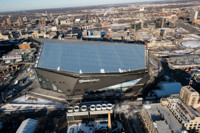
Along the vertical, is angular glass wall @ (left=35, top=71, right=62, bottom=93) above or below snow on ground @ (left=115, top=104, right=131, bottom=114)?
above

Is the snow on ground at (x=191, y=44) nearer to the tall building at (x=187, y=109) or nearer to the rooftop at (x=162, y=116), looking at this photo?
the tall building at (x=187, y=109)

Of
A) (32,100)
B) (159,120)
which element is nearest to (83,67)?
(32,100)

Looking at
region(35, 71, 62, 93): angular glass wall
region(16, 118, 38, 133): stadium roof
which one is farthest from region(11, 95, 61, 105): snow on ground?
region(16, 118, 38, 133): stadium roof

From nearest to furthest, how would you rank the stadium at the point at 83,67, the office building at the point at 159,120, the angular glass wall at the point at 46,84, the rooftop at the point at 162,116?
the office building at the point at 159,120 → the rooftop at the point at 162,116 → the stadium at the point at 83,67 → the angular glass wall at the point at 46,84

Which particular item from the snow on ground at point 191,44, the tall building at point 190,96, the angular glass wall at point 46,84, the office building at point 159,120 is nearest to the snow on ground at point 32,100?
the angular glass wall at point 46,84

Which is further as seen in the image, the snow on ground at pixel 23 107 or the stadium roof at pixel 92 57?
the stadium roof at pixel 92 57

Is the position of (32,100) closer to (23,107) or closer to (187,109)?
(23,107)

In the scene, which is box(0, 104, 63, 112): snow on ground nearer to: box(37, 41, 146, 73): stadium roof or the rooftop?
box(37, 41, 146, 73): stadium roof

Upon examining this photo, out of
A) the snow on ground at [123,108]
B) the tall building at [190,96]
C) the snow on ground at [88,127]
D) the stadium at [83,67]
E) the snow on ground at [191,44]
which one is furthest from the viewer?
the snow on ground at [191,44]

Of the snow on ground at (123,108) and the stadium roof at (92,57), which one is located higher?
the stadium roof at (92,57)
